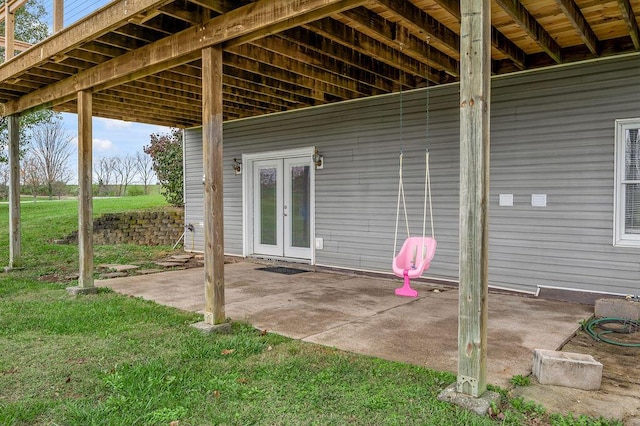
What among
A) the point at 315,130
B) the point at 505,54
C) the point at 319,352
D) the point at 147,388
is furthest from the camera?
the point at 315,130

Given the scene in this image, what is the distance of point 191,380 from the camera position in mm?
2756

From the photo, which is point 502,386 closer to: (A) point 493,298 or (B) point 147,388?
(B) point 147,388

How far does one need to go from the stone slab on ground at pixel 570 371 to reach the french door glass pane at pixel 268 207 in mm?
5763

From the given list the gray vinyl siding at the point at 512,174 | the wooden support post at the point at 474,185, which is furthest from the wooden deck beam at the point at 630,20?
the wooden support post at the point at 474,185

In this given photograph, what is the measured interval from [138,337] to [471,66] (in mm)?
3217

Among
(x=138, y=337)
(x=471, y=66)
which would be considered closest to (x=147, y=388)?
(x=138, y=337)

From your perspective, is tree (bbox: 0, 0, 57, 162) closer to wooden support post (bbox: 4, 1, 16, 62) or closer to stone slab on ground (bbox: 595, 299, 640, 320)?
wooden support post (bbox: 4, 1, 16, 62)

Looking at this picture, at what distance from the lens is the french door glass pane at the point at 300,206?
295 inches

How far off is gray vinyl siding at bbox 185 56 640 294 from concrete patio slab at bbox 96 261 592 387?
0.47 meters

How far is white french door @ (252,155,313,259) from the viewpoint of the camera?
7.52 m

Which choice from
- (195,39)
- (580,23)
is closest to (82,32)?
(195,39)

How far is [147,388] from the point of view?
8.57 ft

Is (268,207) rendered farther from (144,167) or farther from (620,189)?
(144,167)

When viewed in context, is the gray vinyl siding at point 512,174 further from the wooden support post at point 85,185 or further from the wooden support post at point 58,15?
the wooden support post at point 58,15
